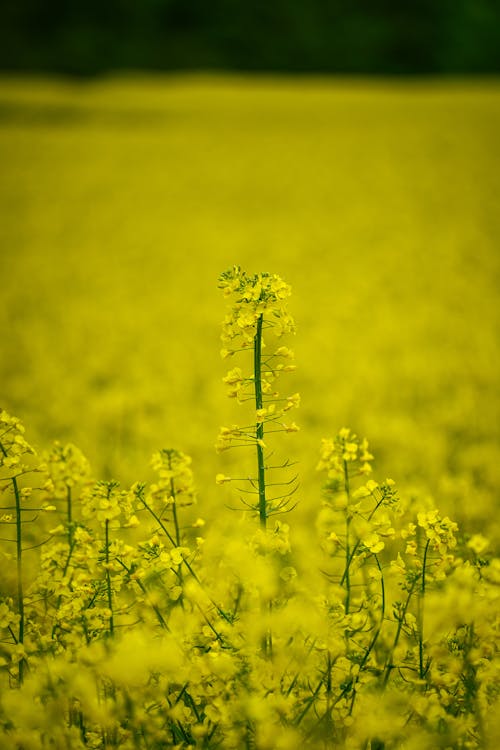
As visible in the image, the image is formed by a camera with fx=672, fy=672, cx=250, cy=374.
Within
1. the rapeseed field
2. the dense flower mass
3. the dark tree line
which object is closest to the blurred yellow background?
the rapeseed field

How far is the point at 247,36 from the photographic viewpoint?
29.7 m

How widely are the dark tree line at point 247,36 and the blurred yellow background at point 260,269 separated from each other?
1037 centimetres

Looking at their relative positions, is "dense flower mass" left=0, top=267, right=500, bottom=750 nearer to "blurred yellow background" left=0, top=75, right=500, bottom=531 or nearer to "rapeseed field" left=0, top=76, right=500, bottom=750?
"rapeseed field" left=0, top=76, right=500, bottom=750

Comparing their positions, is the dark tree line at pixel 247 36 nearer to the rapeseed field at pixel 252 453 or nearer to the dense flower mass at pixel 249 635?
the rapeseed field at pixel 252 453

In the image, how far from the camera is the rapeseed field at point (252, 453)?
5.32ft

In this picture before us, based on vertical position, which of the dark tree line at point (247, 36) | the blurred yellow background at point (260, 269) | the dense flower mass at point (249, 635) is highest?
the dark tree line at point (247, 36)

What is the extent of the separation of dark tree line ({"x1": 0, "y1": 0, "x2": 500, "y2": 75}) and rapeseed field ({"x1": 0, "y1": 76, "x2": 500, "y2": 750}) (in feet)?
56.5

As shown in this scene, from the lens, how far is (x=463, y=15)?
94.2 ft

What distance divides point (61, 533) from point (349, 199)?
1051cm

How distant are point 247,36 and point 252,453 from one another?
3005cm

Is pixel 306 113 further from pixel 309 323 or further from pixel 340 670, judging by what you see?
pixel 340 670

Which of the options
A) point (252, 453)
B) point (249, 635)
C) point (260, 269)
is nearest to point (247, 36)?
point (260, 269)

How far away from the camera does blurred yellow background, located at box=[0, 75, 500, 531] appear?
4.06 meters

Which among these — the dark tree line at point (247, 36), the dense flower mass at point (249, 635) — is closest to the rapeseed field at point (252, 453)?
the dense flower mass at point (249, 635)
